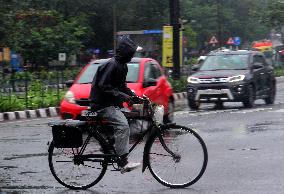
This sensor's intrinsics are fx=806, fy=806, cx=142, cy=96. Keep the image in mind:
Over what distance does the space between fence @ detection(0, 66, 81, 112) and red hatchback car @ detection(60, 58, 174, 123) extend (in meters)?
6.23

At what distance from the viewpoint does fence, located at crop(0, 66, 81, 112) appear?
22844mm

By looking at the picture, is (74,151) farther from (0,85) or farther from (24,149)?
(0,85)

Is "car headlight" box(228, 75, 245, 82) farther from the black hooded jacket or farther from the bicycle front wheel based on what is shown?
the black hooded jacket

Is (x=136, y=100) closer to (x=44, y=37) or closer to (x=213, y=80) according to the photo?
(x=213, y=80)

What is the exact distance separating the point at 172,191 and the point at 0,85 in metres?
15.1

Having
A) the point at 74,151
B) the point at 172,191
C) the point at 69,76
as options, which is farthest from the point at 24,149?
the point at 69,76

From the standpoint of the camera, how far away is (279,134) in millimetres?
14492

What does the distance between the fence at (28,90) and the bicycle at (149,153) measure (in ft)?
45.1

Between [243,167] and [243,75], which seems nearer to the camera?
[243,167]

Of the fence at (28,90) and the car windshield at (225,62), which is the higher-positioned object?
the car windshield at (225,62)

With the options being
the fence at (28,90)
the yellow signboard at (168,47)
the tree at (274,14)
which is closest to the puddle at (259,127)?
the fence at (28,90)

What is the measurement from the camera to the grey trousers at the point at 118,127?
8695 millimetres

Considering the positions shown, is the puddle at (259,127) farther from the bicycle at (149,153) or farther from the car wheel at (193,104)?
the bicycle at (149,153)

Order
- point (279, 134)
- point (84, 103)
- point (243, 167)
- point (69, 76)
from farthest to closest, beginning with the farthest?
point (69, 76) → point (84, 103) → point (279, 134) → point (243, 167)
